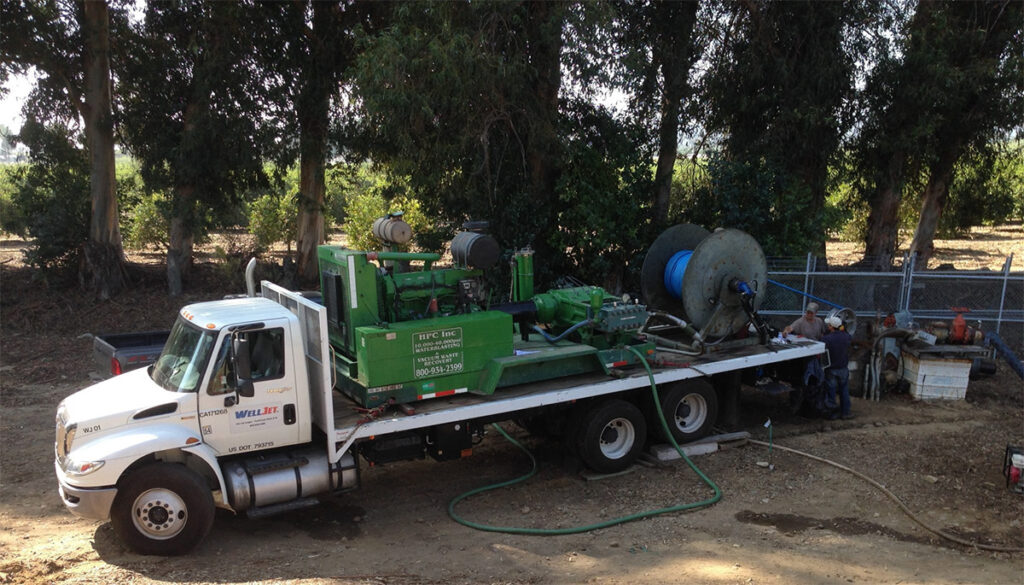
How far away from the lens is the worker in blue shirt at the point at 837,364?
10.8 meters

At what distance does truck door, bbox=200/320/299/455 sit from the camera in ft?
23.0

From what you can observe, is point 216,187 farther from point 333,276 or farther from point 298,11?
point 333,276

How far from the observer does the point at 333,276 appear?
8.10 m

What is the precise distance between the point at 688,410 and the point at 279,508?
5.35m

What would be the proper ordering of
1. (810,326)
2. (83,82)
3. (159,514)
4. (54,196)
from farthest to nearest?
(54,196), (83,82), (810,326), (159,514)

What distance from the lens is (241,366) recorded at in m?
6.95

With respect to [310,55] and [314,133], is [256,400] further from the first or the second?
[314,133]

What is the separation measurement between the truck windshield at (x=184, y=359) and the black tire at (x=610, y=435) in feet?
13.8

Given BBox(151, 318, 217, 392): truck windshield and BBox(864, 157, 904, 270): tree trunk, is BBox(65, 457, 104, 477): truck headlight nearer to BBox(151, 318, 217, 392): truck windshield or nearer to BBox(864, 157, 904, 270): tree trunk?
BBox(151, 318, 217, 392): truck windshield

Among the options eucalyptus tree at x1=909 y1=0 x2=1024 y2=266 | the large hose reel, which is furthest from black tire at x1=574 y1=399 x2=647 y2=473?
eucalyptus tree at x1=909 y1=0 x2=1024 y2=266

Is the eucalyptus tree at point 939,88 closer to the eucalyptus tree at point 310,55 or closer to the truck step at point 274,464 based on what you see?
the eucalyptus tree at point 310,55

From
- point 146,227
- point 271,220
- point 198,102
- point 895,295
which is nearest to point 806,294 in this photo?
point 895,295

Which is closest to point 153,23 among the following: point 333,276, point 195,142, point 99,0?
point 99,0

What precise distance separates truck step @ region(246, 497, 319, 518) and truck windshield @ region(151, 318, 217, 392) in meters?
1.30
